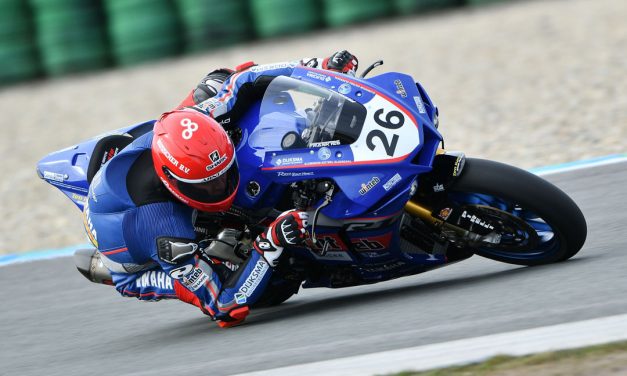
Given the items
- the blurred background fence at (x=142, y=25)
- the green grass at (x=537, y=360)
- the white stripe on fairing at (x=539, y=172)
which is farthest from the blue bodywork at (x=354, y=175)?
the blurred background fence at (x=142, y=25)

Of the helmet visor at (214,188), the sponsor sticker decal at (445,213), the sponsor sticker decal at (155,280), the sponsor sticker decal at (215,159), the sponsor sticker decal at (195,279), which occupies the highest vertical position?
the sponsor sticker decal at (215,159)

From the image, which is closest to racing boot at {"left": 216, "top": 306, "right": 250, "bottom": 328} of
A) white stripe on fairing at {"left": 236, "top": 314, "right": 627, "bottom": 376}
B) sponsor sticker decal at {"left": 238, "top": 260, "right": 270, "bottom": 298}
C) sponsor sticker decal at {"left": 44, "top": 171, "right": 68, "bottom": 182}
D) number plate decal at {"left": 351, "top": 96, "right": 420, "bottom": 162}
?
sponsor sticker decal at {"left": 238, "top": 260, "right": 270, "bottom": 298}

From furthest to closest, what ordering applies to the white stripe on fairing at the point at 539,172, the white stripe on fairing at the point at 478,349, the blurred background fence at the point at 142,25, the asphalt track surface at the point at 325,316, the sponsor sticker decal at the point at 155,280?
1. the blurred background fence at the point at 142,25
2. the white stripe on fairing at the point at 539,172
3. the sponsor sticker decal at the point at 155,280
4. the asphalt track surface at the point at 325,316
5. the white stripe on fairing at the point at 478,349

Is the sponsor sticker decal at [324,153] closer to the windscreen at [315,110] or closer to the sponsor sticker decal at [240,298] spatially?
the windscreen at [315,110]

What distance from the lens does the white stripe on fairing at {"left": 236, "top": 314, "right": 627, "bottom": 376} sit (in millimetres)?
4125

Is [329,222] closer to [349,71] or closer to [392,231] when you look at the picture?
[392,231]

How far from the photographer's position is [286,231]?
5.15 m

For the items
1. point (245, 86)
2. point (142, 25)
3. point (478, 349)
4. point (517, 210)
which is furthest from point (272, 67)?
point (142, 25)

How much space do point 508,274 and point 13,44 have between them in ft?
39.8

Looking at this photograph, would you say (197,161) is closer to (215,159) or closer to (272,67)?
(215,159)

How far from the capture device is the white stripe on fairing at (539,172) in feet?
25.8

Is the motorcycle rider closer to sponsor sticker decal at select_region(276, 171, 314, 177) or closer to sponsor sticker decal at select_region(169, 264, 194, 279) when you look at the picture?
sponsor sticker decal at select_region(169, 264, 194, 279)

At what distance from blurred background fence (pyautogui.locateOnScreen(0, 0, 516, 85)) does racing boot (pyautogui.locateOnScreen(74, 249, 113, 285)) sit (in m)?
9.84

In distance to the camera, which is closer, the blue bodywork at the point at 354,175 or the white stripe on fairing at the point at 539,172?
the blue bodywork at the point at 354,175
